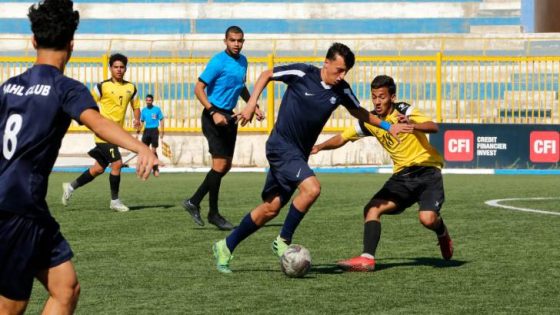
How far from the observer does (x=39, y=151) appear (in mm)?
4785

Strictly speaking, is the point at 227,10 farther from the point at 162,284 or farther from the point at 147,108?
the point at 162,284

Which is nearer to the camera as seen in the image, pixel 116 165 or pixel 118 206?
pixel 118 206

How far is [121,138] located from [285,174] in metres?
4.19

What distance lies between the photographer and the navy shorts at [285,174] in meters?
8.72

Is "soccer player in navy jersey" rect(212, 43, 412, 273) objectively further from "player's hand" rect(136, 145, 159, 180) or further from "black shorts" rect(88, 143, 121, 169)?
"black shorts" rect(88, 143, 121, 169)

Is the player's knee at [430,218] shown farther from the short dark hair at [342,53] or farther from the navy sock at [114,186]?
the navy sock at [114,186]

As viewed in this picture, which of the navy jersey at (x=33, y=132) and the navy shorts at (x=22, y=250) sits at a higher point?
the navy jersey at (x=33, y=132)

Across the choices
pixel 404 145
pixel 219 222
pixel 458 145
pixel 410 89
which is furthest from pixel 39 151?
pixel 410 89

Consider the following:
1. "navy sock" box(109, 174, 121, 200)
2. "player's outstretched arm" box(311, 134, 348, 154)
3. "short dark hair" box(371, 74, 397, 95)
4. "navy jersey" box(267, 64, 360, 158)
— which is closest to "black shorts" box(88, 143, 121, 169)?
"navy sock" box(109, 174, 121, 200)

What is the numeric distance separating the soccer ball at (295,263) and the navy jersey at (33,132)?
370 cm

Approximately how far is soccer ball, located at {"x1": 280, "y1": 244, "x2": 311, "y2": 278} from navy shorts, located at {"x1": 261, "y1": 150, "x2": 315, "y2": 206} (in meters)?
0.56

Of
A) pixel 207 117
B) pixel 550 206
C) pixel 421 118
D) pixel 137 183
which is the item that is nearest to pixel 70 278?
pixel 421 118

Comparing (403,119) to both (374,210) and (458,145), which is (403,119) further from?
(458,145)

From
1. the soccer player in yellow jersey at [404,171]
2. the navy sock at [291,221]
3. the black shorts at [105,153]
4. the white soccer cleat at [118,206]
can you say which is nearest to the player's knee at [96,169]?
the black shorts at [105,153]
